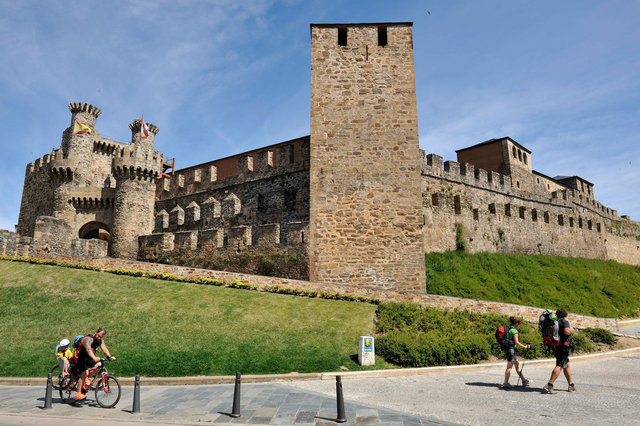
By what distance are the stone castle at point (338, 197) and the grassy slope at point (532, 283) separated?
1.71 meters

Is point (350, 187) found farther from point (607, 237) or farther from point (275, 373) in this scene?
point (607, 237)

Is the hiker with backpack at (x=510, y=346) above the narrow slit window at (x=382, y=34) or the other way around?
the other way around

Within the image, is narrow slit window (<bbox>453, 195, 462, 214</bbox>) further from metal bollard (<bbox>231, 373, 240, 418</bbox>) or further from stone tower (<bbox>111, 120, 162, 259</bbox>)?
metal bollard (<bbox>231, 373, 240, 418</bbox>)

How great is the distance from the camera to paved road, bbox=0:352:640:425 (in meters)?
6.55

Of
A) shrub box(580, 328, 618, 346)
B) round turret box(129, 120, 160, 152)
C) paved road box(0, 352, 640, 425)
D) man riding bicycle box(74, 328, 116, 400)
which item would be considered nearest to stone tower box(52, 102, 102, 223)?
round turret box(129, 120, 160, 152)

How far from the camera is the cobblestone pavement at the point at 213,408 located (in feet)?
21.5

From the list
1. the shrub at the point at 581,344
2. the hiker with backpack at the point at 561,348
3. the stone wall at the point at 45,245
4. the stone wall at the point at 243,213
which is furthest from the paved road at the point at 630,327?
the stone wall at the point at 45,245

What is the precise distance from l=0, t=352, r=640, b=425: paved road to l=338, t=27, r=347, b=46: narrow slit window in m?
16.4

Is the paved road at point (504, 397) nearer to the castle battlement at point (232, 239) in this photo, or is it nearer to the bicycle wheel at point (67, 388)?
the bicycle wheel at point (67, 388)

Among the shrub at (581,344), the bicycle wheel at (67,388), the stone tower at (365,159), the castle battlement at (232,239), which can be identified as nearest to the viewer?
the bicycle wheel at (67,388)

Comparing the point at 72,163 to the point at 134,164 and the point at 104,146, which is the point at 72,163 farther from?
the point at 134,164

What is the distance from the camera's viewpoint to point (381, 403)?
765 cm

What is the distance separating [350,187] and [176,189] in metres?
17.4

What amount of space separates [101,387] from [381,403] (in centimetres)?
540
